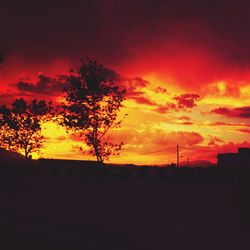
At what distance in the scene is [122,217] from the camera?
51.0 feet

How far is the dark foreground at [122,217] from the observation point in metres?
10.7

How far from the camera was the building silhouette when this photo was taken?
50969 millimetres

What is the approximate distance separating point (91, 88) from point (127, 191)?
27.4 metres

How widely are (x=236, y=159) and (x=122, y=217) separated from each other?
130 feet

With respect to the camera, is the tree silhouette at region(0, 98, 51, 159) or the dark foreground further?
the tree silhouette at region(0, 98, 51, 159)

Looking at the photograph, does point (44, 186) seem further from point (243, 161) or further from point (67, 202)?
point (243, 161)

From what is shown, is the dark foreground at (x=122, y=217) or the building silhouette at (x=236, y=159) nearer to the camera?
the dark foreground at (x=122, y=217)

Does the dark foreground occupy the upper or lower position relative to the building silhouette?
lower

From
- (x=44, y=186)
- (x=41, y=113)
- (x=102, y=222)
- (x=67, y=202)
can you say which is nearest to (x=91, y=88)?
(x=41, y=113)

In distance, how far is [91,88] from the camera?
44.7 meters

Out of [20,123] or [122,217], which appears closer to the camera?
[122,217]

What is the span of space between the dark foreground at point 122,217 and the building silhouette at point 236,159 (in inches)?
1320

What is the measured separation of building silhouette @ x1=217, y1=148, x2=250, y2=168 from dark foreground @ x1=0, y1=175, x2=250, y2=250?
3353cm

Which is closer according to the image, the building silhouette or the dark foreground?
the dark foreground
